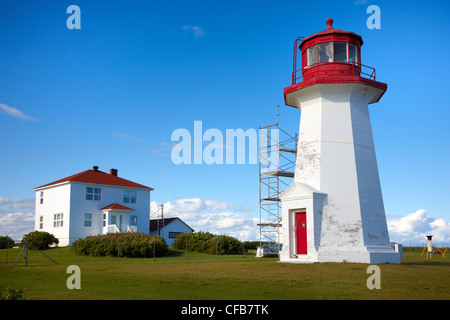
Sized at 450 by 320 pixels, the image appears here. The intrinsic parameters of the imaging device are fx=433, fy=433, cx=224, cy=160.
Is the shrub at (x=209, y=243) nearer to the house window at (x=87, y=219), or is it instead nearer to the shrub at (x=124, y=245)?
the shrub at (x=124, y=245)

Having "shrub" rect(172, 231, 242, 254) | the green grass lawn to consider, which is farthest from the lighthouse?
"shrub" rect(172, 231, 242, 254)

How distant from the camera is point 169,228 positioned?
4538 cm

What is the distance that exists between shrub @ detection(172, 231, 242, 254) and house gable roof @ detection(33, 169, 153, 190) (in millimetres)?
9237

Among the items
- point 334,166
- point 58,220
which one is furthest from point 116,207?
point 334,166

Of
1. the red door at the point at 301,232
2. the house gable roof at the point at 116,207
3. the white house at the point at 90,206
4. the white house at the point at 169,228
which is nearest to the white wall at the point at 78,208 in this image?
the white house at the point at 90,206

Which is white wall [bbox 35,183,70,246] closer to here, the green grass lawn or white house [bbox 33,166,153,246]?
white house [bbox 33,166,153,246]

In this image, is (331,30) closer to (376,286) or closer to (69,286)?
(376,286)

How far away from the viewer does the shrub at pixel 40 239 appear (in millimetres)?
34406

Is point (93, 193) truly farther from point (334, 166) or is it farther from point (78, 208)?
point (334, 166)

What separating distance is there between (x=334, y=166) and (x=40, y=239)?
995 inches

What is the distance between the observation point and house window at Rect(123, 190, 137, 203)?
40831 mm

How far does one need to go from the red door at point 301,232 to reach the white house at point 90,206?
1937 centimetres

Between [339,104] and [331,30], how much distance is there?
11.7ft
